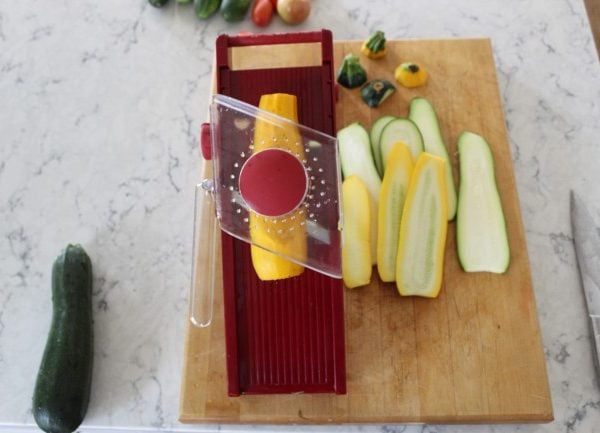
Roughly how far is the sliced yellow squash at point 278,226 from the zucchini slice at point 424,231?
219 millimetres

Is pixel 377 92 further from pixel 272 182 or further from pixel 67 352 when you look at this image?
pixel 67 352

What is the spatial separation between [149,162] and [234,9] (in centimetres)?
39

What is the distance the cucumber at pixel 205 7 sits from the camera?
4.10 feet

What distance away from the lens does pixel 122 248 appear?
108 cm

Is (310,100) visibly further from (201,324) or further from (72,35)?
(72,35)

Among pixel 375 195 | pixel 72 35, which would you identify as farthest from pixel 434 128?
pixel 72 35

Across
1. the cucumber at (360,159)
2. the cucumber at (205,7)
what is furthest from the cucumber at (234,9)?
the cucumber at (360,159)

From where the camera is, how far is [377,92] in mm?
1087

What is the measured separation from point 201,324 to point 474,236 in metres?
0.50

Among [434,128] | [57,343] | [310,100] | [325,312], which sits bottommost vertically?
[57,343]

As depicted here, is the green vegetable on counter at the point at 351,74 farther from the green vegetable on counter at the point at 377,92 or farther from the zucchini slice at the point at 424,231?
the zucchini slice at the point at 424,231

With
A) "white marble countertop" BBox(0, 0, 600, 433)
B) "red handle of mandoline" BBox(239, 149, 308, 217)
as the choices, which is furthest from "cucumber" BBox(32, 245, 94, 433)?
"red handle of mandoline" BBox(239, 149, 308, 217)

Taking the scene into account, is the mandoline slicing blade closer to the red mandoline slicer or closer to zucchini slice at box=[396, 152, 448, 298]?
the red mandoline slicer

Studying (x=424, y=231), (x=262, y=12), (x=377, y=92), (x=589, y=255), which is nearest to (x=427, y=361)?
(x=424, y=231)
